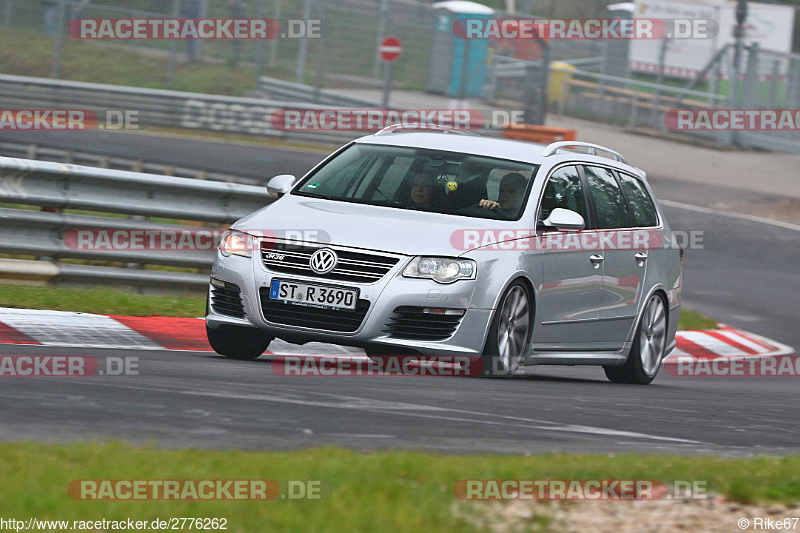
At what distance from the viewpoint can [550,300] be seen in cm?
957

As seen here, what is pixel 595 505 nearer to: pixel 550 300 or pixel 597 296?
pixel 550 300

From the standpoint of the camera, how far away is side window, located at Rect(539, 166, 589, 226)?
9.86m

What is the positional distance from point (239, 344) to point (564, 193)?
2480 mm

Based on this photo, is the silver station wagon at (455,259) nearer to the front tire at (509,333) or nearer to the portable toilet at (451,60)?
the front tire at (509,333)

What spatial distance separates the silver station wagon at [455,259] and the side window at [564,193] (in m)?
0.01

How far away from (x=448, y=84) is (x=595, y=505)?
2990 cm

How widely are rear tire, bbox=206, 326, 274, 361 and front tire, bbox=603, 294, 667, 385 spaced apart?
119 inches

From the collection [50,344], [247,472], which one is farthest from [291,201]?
[247,472]

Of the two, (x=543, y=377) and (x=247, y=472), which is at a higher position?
(x=247, y=472)
